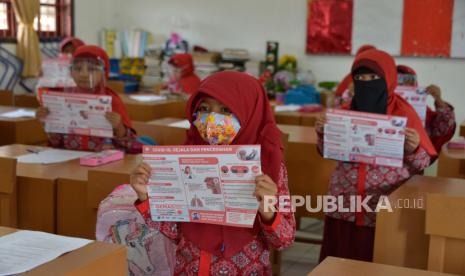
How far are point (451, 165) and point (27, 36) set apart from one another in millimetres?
5278

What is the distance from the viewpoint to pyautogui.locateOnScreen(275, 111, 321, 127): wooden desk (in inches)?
223

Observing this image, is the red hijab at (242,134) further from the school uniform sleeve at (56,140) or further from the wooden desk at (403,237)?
the school uniform sleeve at (56,140)

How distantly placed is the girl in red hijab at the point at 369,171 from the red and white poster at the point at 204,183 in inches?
44.6

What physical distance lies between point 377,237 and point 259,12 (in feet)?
20.0

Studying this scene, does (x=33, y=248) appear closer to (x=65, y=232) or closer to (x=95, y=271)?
(x=95, y=271)

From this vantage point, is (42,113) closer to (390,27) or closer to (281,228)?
(281,228)

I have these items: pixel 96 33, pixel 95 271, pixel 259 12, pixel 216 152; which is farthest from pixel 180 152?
pixel 96 33

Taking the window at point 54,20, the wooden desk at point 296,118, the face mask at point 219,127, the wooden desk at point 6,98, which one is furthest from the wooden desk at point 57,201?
the window at point 54,20

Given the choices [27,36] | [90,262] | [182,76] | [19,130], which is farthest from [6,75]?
[90,262]

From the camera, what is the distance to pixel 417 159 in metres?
2.81

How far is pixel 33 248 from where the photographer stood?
1.67 meters

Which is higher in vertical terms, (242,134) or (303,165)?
(242,134)

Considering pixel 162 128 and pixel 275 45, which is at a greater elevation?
pixel 275 45

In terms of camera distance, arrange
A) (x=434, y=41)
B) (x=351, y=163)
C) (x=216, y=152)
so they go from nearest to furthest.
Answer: (x=216, y=152) → (x=351, y=163) → (x=434, y=41)
